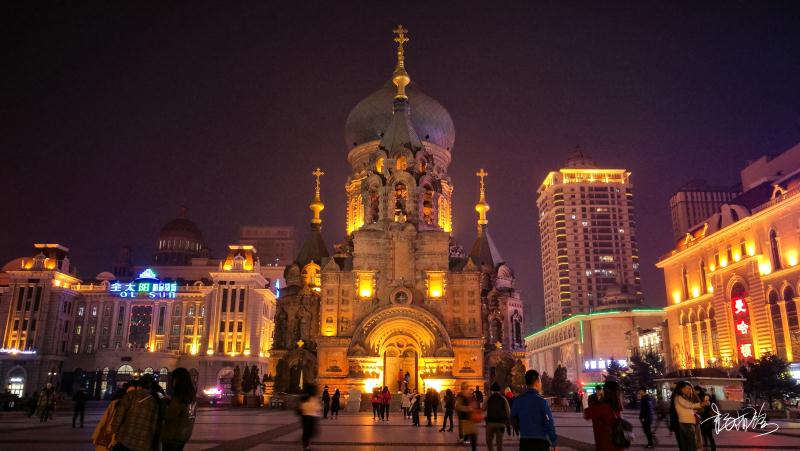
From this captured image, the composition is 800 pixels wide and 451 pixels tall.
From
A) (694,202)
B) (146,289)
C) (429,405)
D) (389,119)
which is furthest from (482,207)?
(694,202)

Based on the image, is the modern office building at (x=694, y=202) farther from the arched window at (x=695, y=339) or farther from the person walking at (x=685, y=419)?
the person walking at (x=685, y=419)

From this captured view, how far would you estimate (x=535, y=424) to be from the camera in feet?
30.6

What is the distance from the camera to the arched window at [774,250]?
45.4m

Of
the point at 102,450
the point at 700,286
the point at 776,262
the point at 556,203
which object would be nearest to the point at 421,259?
the point at 776,262

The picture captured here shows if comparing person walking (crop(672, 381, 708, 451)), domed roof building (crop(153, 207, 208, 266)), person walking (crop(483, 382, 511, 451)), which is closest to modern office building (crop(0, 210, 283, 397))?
domed roof building (crop(153, 207, 208, 266))

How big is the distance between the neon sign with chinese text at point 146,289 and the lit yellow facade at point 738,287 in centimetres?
6419

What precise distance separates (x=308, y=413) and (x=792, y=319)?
1573 inches

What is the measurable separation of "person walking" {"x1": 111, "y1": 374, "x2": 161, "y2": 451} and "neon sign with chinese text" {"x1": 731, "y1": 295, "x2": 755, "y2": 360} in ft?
161

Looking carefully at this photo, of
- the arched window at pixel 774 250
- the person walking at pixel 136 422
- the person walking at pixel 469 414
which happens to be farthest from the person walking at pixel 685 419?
the arched window at pixel 774 250

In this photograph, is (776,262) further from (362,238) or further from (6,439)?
(6,439)

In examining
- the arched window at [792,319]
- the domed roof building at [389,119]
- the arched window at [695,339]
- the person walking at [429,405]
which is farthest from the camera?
the domed roof building at [389,119]

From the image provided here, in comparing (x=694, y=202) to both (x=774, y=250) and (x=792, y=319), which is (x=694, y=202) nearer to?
(x=774, y=250)

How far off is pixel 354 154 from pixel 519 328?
2217 cm

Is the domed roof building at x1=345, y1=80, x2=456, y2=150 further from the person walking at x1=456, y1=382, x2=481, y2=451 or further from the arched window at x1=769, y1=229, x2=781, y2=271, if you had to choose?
the person walking at x1=456, y1=382, x2=481, y2=451
